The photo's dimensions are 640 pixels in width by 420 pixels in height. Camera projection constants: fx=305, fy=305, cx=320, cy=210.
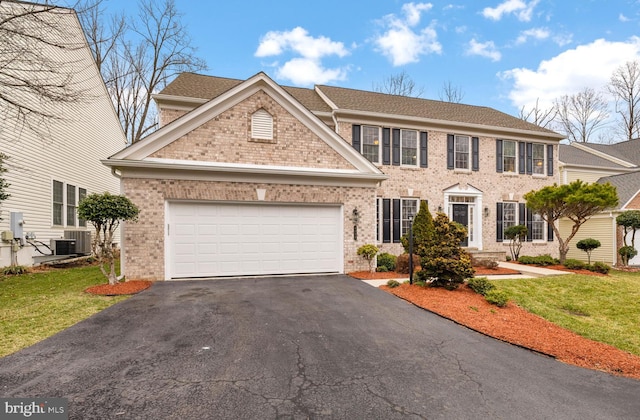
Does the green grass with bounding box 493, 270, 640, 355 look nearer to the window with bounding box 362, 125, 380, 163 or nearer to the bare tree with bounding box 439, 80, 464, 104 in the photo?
the window with bounding box 362, 125, 380, 163

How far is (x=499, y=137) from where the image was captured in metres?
15.5

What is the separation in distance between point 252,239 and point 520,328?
716 centimetres

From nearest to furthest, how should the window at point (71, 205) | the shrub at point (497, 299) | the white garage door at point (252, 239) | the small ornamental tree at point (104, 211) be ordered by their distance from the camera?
the shrub at point (497, 299) < the small ornamental tree at point (104, 211) < the white garage door at point (252, 239) < the window at point (71, 205)

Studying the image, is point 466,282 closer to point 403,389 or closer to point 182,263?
point 403,389

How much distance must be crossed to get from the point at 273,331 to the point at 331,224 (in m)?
5.68

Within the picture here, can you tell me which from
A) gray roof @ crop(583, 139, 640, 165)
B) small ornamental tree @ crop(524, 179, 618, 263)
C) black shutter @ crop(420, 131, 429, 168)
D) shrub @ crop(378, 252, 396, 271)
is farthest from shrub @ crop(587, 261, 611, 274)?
gray roof @ crop(583, 139, 640, 165)

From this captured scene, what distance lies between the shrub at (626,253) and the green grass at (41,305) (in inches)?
→ 776

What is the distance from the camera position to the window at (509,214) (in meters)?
15.4

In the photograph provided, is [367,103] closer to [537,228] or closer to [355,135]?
[355,135]

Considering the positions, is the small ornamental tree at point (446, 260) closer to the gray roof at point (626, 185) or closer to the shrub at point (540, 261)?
the shrub at point (540, 261)

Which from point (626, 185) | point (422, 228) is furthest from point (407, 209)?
point (626, 185)

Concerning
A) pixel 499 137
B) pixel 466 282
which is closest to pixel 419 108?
→ pixel 499 137

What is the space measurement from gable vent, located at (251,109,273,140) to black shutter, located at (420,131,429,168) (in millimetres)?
7843

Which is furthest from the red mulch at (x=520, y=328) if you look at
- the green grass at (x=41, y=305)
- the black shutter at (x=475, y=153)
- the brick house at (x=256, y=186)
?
the black shutter at (x=475, y=153)
